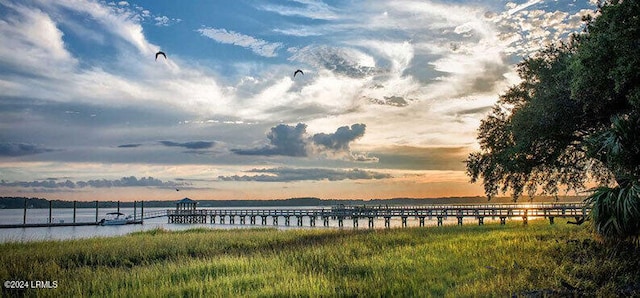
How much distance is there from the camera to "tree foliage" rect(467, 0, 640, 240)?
52.6 feet

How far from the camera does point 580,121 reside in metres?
25.2

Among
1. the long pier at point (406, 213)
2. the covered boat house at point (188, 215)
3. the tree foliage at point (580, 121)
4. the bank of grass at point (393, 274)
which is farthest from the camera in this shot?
the covered boat house at point (188, 215)

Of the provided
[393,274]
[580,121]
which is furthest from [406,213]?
[393,274]

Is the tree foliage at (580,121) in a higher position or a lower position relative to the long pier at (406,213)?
higher

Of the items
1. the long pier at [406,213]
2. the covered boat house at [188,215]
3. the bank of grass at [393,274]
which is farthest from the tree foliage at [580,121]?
the covered boat house at [188,215]

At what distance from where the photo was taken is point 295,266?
19375mm

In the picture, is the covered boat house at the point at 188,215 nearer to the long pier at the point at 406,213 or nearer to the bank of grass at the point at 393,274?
the long pier at the point at 406,213

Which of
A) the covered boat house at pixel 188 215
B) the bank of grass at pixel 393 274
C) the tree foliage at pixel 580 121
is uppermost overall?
the tree foliage at pixel 580 121

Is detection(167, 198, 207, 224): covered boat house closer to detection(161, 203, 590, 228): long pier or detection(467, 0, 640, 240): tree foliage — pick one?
detection(161, 203, 590, 228): long pier

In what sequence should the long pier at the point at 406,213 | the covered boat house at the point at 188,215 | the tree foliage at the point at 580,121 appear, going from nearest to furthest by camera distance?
the tree foliage at the point at 580,121 → the long pier at the point at 406,213 → the covered boat house at the point at 188,215

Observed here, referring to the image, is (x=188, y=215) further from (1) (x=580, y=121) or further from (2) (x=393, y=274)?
(2) (x=393, y=274)

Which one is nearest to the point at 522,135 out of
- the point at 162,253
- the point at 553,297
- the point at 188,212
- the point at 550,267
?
the point at 550,267

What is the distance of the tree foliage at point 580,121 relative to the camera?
16.0m

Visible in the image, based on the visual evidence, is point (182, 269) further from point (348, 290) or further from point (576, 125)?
point (576, 125)
